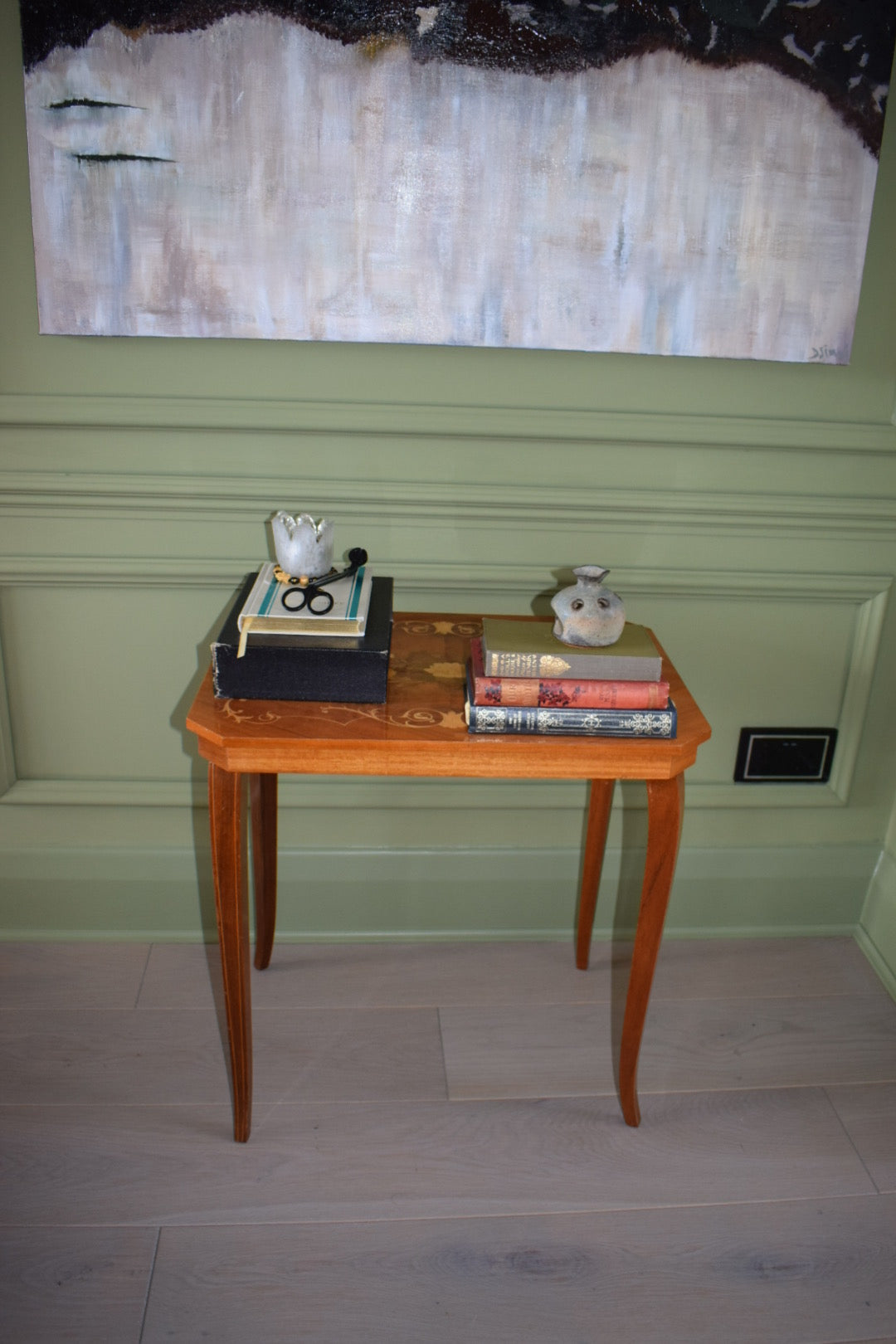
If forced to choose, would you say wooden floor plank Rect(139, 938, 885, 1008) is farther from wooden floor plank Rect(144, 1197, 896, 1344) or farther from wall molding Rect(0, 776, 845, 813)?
wooden floor plank Rect(144, 1197, 896, 1344)

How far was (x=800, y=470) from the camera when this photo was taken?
1805mm

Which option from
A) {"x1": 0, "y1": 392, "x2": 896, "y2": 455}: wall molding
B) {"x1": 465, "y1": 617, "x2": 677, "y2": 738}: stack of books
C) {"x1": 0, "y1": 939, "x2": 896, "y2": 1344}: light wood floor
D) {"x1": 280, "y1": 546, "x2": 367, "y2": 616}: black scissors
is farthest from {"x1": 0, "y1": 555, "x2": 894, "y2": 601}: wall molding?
{"x1": 0, "y1": 939, "x2": 896, "y2": 1344}: light wood floor

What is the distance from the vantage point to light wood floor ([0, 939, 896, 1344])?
1351 millimetres

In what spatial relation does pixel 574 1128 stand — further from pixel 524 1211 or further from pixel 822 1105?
pixel 822 1105

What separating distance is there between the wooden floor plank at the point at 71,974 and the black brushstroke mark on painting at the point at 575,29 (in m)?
1.52

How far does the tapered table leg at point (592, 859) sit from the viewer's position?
6.16ft

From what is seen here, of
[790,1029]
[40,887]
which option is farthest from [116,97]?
[790,1029]

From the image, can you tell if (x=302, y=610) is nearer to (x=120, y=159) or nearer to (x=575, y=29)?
(x=120, y=159)

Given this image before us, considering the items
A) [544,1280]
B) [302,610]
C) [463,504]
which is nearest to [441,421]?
[463,504]

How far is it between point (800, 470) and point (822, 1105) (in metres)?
1.08

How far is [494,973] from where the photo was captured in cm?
198

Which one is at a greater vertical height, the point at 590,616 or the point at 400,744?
the point at 590,616

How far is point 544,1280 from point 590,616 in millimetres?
909

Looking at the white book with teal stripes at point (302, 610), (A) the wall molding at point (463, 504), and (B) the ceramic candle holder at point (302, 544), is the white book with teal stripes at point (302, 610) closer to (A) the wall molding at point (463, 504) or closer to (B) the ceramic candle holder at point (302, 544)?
(B) the ceramic candle holder at point (302, 544)
